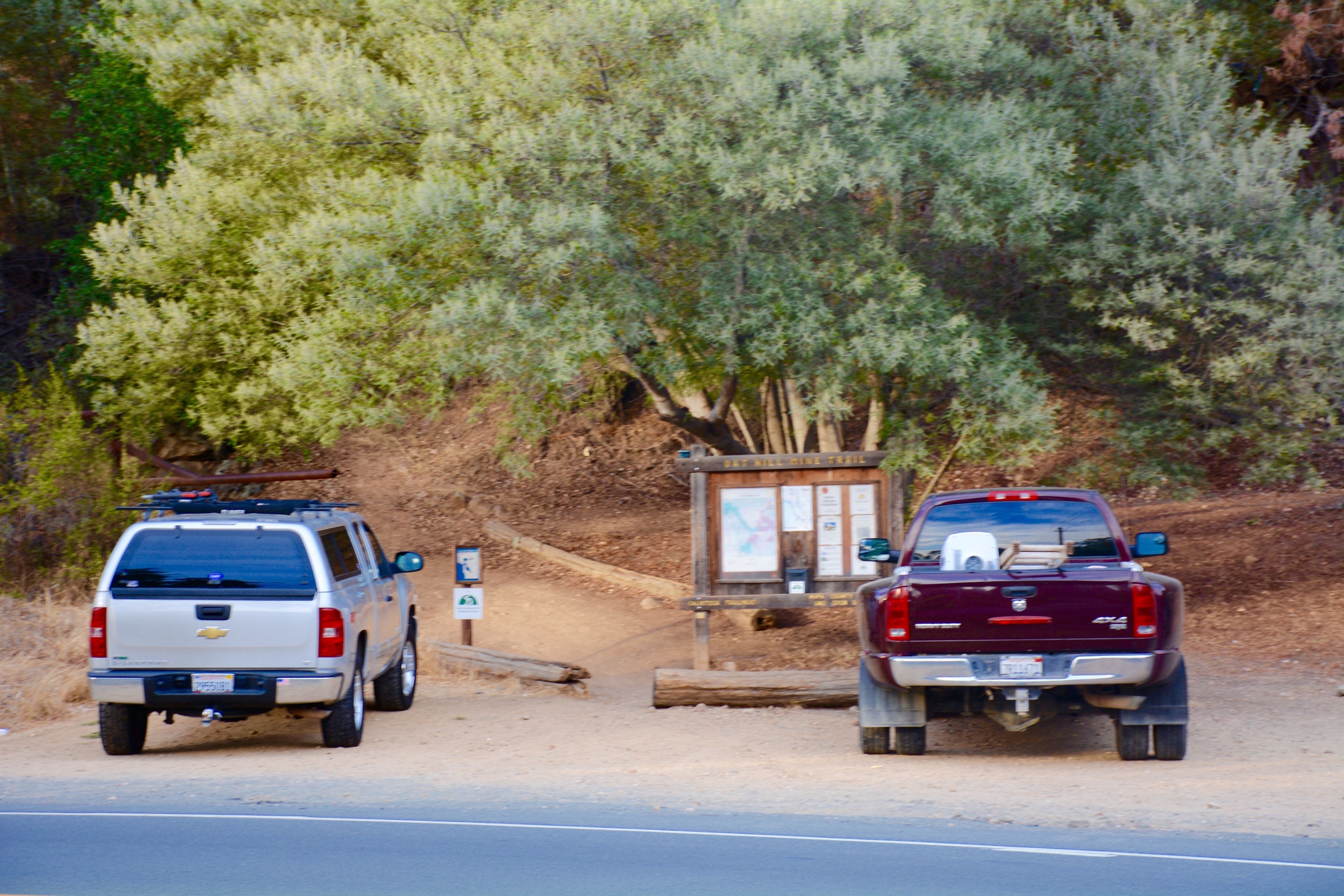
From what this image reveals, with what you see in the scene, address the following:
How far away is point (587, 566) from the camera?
20500 mm

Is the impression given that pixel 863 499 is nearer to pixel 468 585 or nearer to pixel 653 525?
pixel 468 585

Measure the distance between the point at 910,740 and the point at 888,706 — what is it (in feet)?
1.45

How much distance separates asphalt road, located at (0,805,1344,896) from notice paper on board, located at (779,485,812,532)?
624cm

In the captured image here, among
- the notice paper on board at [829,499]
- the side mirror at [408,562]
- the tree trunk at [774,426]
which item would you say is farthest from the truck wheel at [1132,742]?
the tree trunk at [774,426]

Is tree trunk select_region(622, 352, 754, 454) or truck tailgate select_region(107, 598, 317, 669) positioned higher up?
tree trunk select_region(622, 352, 754, 454)

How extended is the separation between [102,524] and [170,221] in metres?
4.64

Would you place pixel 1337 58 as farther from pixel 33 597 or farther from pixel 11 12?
pixel 11 12

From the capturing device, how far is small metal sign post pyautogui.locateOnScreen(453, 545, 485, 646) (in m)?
13.9

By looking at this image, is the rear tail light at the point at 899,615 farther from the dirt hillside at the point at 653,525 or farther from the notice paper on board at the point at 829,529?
the dirt hillside at the point at 653,525

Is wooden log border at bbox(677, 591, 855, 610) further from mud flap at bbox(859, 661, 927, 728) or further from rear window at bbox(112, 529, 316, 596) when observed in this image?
rear window at bbox(112, 529, 316, 596)

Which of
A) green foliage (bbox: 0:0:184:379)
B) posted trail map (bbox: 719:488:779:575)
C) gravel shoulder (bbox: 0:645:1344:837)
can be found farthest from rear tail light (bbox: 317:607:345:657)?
green foliage (bbox: 0:0:184:379)

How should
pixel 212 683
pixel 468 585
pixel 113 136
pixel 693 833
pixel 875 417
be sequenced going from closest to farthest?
1. pixel 693 833
2. pixel 212 683
3. pixel 468 585
4. pixel 875 417
5. pixel 113 136

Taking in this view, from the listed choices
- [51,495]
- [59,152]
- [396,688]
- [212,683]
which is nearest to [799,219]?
[396,688]

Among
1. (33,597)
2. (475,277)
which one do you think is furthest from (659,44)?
(33,597)
